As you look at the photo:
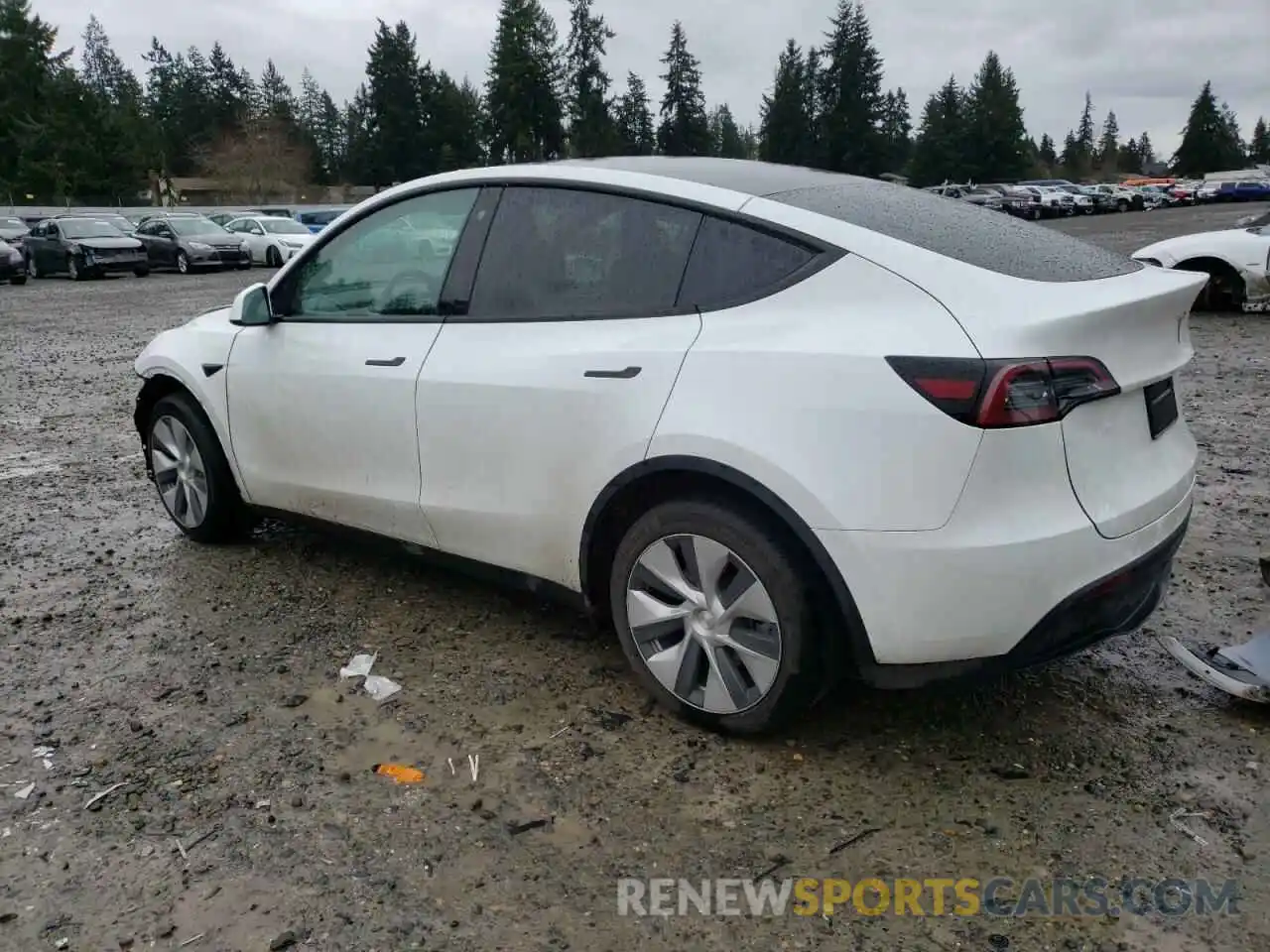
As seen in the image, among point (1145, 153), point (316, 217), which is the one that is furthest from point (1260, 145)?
point (316, 217)

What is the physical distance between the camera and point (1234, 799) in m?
2.82

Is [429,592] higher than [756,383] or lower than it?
lower

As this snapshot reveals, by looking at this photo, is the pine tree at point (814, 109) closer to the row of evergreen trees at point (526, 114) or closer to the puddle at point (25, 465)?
the row of evergreen trees at point (526, 114)

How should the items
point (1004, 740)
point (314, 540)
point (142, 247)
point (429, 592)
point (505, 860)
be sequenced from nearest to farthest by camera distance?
point (505, 860) < point (1004, 740) < point (429, 592) < point (314, 540) < point (142, 247)

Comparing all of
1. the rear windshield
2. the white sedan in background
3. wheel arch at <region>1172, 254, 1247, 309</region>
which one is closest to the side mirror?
the rear windshield

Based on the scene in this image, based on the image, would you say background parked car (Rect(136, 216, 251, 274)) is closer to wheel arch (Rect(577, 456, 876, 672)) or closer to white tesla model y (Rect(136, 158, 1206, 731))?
white tesla model y (Rect(136, 158, 1206, 731))

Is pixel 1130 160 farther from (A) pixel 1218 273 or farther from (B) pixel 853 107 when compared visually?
(A) pixel 1218 273

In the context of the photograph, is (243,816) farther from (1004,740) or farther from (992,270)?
(992,270)

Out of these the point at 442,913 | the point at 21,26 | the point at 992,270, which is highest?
the point at 21,26

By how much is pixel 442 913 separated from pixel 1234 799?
2114 mm

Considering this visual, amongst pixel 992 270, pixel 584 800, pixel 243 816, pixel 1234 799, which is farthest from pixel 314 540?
pixel 1234 799

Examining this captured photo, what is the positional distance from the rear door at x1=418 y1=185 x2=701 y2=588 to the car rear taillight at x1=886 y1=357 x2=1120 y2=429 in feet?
2.42

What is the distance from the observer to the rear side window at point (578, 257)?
10.7 feet

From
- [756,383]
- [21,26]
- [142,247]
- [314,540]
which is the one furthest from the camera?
[21,26]
